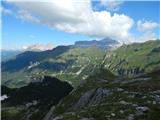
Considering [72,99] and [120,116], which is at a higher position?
[120,116]

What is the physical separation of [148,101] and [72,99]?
227ft

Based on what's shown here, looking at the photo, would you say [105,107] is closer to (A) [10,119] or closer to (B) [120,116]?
(B) [120,116]

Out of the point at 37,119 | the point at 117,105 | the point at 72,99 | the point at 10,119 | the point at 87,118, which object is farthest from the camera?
the point at 10,119

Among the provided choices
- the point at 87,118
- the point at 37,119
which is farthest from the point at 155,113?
the point at 37,119

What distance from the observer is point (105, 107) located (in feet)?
149

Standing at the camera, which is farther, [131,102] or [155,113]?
[131,102]

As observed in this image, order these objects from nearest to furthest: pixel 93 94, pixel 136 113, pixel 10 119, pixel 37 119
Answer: pixel 136 113
pixel 93 94
pixel 37 119
pixel 10 119

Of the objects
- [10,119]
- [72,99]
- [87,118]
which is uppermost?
[87,118]

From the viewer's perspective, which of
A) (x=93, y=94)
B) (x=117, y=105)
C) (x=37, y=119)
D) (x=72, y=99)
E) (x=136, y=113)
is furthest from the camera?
(x=37, y=119)

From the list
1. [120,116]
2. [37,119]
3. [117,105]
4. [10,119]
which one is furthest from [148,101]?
[10,119]

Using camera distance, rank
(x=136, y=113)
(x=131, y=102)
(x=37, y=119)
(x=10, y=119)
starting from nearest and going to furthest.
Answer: (x=136, y=113)
(x=131, y=102)
(x=37, y=119)
(x=10, y=119)

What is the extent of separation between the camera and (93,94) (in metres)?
99.1

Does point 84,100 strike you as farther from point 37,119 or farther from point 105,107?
point 37,119

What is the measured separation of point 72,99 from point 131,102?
70.4 metres
